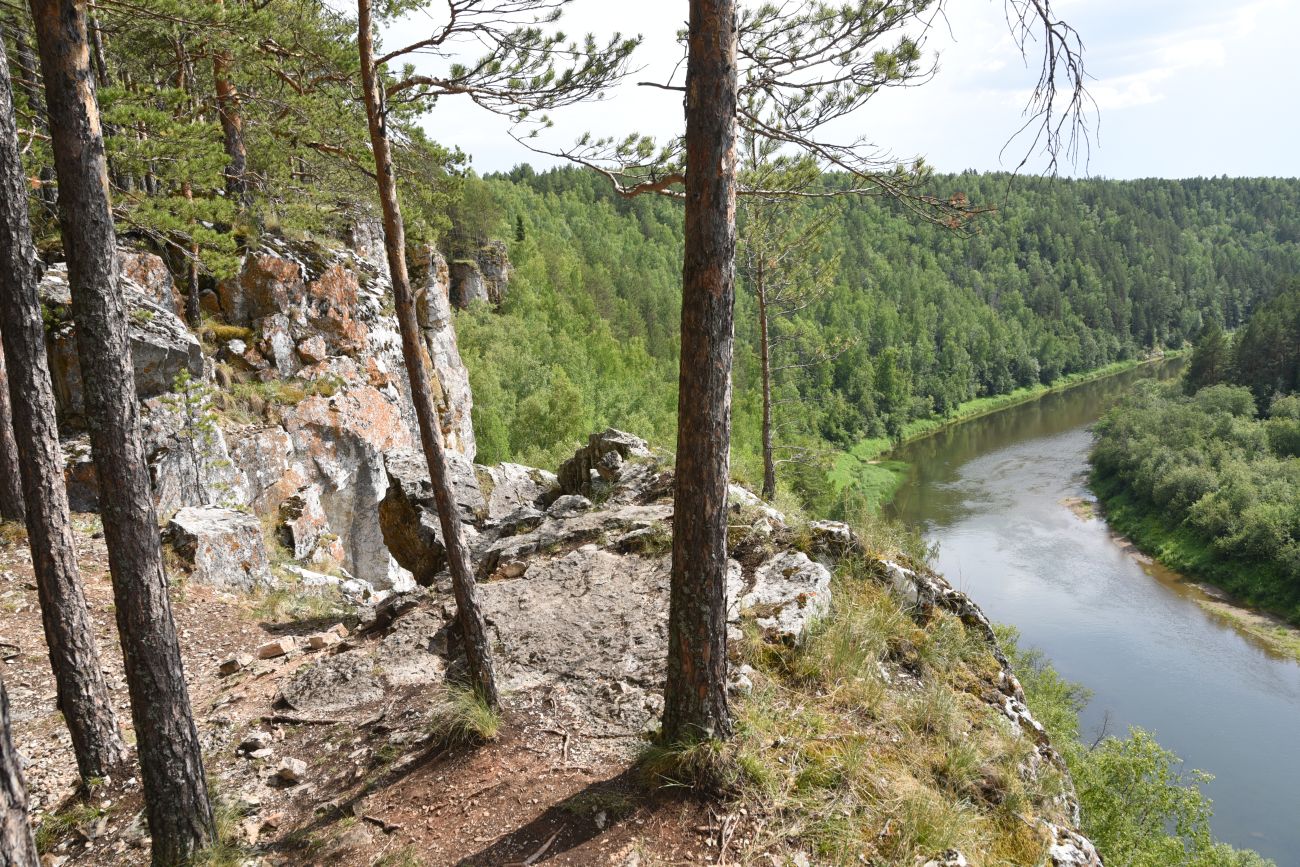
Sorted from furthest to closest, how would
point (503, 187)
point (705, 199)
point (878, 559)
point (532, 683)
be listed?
point (503, 187), point (878, 559), point (532, 683), point (705, 199)

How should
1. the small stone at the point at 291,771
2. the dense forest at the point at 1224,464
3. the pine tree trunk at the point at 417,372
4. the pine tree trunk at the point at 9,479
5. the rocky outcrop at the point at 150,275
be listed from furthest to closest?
the dense forest at the point at 1224,464
the rocky outcrop at the point at 150,275
the pine tree trunk at the point at 9,479
the small stone at the point at 291,771
the pine tree trunk at the point at 417,372

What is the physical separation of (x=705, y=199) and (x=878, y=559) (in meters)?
4.37

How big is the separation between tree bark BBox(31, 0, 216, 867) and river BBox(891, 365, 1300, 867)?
66.5 feet

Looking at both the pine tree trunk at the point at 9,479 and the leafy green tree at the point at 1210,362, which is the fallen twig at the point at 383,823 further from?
the leafy green tree at the point at 1210,362

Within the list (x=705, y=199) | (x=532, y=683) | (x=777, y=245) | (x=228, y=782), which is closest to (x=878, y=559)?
(x=532, y=683)

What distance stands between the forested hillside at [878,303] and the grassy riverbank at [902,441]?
1.47 m

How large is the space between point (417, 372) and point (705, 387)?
7.65 feet

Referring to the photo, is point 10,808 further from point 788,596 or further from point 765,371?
point 765,371

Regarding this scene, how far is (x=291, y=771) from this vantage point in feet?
17.8

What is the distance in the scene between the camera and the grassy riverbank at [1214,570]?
29016 mm

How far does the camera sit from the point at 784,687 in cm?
553

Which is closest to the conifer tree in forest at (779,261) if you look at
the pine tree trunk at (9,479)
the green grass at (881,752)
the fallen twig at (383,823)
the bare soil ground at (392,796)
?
the green grass at (881,752)

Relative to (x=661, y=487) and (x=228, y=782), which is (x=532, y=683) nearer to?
(x=228, y=782)

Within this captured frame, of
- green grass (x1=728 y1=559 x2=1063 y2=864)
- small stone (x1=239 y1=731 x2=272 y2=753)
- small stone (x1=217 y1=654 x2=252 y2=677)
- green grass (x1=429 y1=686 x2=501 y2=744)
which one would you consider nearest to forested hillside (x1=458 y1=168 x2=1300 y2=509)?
green grass (x1=728 y1=559 x2=1063 y2=864)
